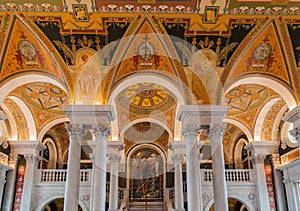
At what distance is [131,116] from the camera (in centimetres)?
1695

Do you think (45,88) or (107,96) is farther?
(45,88)

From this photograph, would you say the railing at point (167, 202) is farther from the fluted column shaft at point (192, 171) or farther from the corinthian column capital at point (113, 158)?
the fluted column shaft at point (192, 171)

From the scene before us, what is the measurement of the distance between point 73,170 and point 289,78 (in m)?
7.83

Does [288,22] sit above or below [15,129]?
above

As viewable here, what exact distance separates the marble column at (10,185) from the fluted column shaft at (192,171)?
9.25 meters

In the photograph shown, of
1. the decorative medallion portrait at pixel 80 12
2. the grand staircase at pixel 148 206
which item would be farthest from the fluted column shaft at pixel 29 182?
the decorative medallion portrait at pixel 80 12

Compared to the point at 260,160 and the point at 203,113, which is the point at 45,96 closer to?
the point at 203,113

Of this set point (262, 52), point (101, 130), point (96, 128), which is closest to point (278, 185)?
point (262, 52)

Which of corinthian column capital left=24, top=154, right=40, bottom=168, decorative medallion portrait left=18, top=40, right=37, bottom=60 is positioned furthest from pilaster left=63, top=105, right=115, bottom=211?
corinthian column capital left=24, top=154, right=40, bottom=168

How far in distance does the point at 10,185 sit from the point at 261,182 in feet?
40.1

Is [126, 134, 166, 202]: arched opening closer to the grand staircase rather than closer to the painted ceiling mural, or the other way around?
the grand staircase

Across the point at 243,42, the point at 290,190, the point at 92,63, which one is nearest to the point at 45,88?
the point at 92,63

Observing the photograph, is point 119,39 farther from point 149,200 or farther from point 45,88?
point 149,200

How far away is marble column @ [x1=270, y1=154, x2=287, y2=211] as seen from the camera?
14376 millimetres
